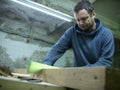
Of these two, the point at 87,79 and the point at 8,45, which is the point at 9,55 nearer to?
the point at 8,45

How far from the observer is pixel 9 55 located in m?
2.79

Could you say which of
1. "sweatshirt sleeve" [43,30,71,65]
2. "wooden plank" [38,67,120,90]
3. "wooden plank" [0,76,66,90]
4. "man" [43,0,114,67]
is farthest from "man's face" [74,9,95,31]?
"wooden plank" [0,76,66,90]

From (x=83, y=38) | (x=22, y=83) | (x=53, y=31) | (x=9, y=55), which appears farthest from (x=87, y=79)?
(x=53, y=31)

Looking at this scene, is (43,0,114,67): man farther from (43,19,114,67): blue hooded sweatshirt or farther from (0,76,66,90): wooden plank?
(0,76,66,90): wooden plank

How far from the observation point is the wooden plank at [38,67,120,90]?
92 cm

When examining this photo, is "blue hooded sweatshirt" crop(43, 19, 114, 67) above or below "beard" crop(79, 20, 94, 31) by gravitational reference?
below

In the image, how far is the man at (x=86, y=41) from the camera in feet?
5.46

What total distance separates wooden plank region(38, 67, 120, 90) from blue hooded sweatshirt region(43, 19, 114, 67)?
0.50m

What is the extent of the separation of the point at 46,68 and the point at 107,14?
7.74 ft

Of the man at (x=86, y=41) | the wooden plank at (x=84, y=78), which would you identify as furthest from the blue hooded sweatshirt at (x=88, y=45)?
the wooden plank at (x=84, y=78)

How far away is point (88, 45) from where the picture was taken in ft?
5.68

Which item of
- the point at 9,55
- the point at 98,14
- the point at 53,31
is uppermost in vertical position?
the point at 98,14

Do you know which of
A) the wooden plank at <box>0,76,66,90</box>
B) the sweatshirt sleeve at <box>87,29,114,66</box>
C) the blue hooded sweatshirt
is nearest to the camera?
the wooden plank at <box>0,76,66,90</box>

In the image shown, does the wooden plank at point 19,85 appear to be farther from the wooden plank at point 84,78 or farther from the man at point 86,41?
the man at point 86,41
